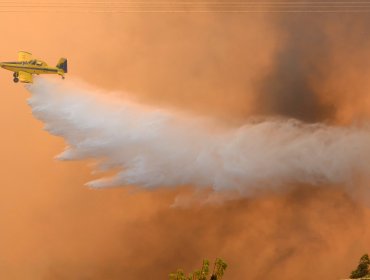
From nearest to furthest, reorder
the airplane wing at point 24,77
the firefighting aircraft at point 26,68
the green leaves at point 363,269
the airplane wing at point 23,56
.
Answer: the green leaves at point 363,269 → the airplane wing at point 24,77 → the firefighting aircraft at point 26,68 → the airplane wing at point 23,56

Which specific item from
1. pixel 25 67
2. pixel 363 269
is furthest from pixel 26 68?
pixel 363 269

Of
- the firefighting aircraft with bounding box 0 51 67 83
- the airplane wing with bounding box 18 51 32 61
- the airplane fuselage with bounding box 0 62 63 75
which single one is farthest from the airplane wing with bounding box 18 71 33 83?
the airplane wing with bounding box 18 51 32 61

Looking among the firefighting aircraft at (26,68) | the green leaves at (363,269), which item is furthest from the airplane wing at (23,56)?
the green leaves at (363,269)

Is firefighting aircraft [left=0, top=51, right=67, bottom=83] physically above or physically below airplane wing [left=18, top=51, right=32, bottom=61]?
below

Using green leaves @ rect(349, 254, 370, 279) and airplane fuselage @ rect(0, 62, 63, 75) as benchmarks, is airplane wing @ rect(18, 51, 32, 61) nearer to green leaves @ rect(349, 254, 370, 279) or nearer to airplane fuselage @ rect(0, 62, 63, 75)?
airplane fuselage @ rect(0, 62, 63, 75)

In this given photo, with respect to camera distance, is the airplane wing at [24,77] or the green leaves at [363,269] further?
the airplane wing at [24,77]

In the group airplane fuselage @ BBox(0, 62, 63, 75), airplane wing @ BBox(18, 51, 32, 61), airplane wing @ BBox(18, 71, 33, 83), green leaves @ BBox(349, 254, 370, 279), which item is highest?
airplane wing @ BBox(18, 51, 32, 61)

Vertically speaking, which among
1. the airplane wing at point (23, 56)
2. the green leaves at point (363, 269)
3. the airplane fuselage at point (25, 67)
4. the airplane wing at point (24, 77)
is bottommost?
the green leaves at point (363, 269)

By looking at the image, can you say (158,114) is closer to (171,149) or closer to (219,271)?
(171,149)

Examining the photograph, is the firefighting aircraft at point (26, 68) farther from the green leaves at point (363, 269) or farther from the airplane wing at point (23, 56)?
the green leaves at point (363, 269)

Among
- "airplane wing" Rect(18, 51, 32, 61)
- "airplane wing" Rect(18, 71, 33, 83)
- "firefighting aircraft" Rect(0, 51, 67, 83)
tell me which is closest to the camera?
"airplane wing" Rect(18, 71, 33, 83)

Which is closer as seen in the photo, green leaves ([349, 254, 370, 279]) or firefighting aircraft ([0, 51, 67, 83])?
green leaves ([349, 254, 370, 279])

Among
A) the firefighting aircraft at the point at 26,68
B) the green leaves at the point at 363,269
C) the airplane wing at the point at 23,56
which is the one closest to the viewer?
Result: the green leaves at the point at 363,269

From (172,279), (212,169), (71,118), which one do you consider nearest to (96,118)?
(71,118)
